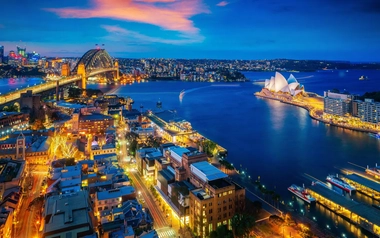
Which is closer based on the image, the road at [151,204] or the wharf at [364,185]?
the road at [151,204]

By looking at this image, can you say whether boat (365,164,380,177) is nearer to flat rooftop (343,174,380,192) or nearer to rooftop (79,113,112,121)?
flat rooftop (343,174,380,192)

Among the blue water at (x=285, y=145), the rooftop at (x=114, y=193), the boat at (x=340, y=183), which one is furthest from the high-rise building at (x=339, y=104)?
the rooftop at (x=114, y=193)

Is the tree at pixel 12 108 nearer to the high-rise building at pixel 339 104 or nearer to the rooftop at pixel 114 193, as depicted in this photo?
the rooftop at pixel 114 193

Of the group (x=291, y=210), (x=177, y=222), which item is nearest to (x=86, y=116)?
(x=177, y=222)

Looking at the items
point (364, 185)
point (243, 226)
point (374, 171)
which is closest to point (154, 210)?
point (243, 226)

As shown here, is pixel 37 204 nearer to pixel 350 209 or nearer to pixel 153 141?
pixel 153 141

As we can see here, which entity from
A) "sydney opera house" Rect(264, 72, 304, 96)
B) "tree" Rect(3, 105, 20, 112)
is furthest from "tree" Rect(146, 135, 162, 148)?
"sydney opera house" Rect(264, 72, 304, 96)

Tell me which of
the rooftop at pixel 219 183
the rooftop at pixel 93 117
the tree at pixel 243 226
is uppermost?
the rooftop at pixel 93 117
